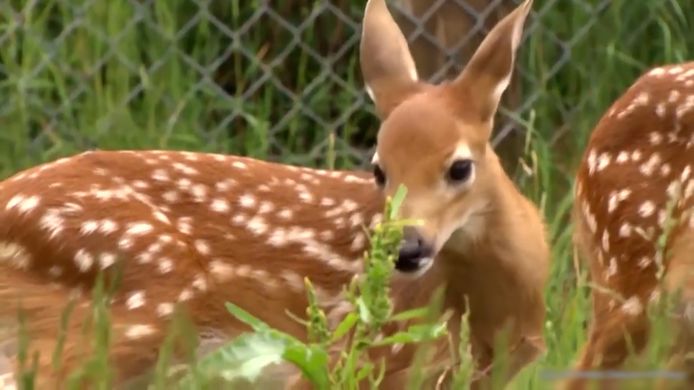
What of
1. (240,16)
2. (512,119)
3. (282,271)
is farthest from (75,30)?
(282,271)

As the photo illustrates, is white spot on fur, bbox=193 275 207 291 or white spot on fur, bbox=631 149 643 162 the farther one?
white spot on fur, bbox=193 275 207 291

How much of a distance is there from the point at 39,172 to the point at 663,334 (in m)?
2.16

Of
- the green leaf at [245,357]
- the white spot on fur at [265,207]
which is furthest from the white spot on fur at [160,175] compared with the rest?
the green leaf at [245,357]

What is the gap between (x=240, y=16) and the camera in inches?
223

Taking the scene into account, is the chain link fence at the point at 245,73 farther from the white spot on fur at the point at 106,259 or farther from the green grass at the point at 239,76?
the white spot on fur at the point at 106,259

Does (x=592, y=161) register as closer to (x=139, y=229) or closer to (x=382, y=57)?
(x=382, y=57)

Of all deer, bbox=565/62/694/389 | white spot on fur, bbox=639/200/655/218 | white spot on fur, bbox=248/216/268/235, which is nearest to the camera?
deer, bbox=565/62/694/389

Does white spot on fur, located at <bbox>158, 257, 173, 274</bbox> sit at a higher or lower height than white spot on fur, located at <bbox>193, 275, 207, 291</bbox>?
higher

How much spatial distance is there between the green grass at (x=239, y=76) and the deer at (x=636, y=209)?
1.23 meters

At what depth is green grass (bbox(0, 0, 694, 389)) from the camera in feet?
17.2

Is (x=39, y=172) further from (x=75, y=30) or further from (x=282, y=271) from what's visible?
(x=75, y=30)

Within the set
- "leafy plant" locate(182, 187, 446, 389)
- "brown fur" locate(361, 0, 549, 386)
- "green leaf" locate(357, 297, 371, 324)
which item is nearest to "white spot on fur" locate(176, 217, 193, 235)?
"brown fur" locate(361, 0, 549, 386)

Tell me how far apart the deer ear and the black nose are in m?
0.49

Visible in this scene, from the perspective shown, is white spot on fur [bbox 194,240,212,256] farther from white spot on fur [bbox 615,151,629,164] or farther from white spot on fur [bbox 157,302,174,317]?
white spot on fur [bbox 615,151,629,164]
